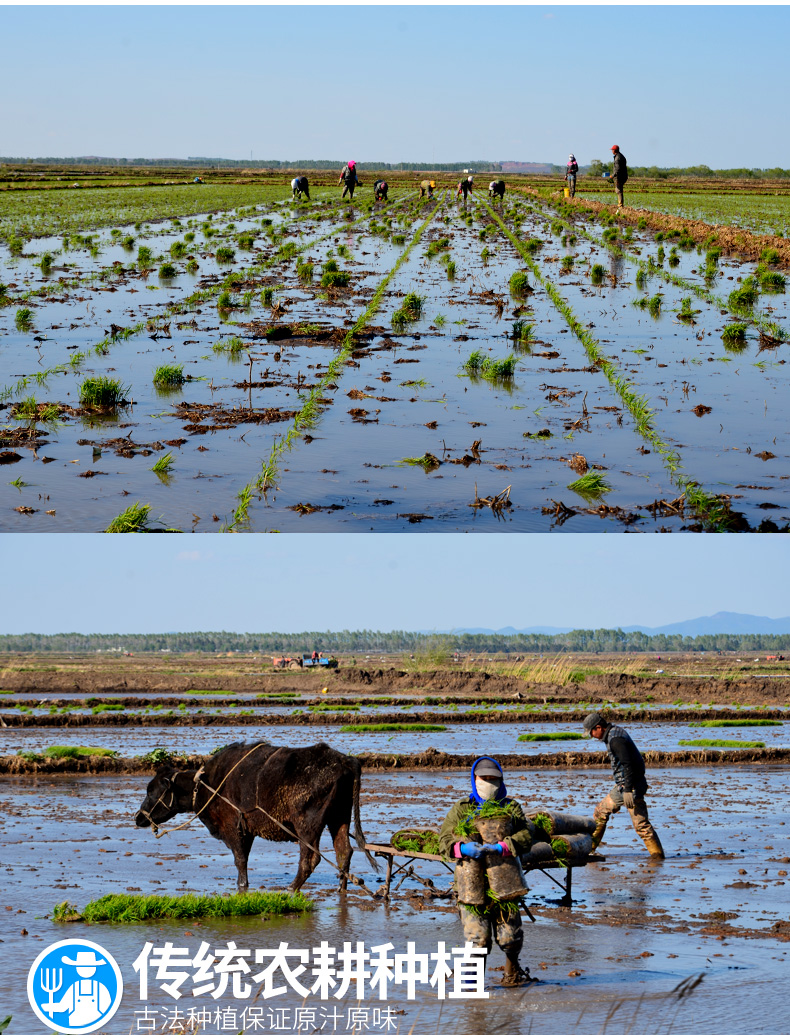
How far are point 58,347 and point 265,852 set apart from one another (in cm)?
1026

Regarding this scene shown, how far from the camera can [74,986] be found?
20.0 feet

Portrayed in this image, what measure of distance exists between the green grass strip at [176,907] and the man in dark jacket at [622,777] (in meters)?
2.86

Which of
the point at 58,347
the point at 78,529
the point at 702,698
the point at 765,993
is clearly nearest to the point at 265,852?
the point at 78,529

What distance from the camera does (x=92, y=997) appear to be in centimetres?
603

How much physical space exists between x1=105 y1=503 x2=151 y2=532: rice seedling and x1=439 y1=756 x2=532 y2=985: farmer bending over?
467 centimetres

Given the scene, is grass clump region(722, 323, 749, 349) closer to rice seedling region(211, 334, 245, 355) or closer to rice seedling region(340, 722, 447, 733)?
rice seedling region(211, 334, 245, 355)

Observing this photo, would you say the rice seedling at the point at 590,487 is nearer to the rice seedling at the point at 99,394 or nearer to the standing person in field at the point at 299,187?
the rice seedling at the point at 99,394

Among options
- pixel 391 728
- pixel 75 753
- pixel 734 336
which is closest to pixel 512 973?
pixel 75 753

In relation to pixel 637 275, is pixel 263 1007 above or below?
below

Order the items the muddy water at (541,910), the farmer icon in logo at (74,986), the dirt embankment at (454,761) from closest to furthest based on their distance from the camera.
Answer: the farmer icon in logo at (74,986), the muddy water at (541,910), the dirt embankment at (454,761)

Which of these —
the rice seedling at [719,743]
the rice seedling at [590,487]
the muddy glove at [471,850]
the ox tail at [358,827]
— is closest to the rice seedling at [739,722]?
the rice seedling at [719,743]

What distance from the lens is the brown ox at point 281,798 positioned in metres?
8.43

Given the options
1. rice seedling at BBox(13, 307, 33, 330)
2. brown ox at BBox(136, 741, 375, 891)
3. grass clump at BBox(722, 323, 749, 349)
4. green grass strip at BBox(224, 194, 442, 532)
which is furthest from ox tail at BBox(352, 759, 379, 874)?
rice seedling at BBox(13, 307, 33, 330)

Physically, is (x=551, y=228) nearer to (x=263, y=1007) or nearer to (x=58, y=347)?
(x=58, y=347)
